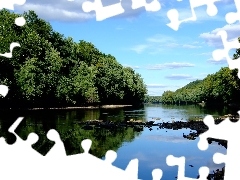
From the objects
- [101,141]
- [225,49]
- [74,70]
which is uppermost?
[74,70]

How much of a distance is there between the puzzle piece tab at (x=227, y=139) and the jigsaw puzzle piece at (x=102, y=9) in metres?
2.53

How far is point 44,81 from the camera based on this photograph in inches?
2758

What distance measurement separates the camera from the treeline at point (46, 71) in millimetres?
64875

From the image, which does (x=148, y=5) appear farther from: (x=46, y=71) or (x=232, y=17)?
(x=46, y=71)

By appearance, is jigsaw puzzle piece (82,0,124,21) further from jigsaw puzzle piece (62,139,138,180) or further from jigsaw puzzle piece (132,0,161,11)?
jigsaw puzzle piece (62,139,138,180)

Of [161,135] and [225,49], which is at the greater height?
[225,49]

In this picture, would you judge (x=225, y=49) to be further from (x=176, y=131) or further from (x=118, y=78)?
(x=118, y=78)

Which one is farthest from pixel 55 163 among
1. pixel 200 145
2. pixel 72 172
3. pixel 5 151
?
pixel 200 145

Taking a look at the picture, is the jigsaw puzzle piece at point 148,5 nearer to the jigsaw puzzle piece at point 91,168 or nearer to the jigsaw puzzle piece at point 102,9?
the jigsaw puzzle piece at point 102,9

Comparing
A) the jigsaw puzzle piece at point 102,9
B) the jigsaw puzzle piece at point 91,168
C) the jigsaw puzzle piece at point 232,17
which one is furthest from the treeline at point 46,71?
the jigsaw puzzle piece at point 232,17

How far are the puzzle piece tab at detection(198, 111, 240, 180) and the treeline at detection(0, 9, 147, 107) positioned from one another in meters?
54.0

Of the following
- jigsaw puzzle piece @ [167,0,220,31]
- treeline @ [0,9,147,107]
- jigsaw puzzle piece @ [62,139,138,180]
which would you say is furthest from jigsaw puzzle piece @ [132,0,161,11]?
treeline @ [0,9,147,107]

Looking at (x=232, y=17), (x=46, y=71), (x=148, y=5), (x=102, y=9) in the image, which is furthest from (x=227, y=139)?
(x=46, y=71)

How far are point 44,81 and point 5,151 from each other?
59.8 metres
